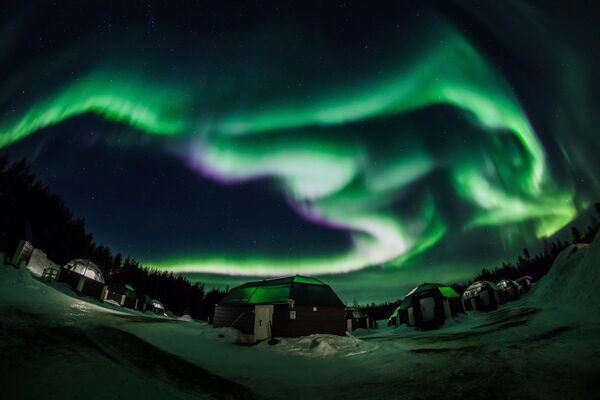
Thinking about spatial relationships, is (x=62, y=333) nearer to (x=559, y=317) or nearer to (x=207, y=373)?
(x=207, y=373)

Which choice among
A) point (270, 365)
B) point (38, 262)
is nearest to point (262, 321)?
point (270, 365)

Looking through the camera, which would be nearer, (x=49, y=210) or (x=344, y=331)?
(x=344, y=331)

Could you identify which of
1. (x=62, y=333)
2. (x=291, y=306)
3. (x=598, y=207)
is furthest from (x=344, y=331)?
(x=598, y=207)

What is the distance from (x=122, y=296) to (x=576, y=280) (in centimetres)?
6920

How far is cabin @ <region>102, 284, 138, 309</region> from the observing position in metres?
53.0

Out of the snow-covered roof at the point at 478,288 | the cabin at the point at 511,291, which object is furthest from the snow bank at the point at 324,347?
the cabin at the point at 511,291

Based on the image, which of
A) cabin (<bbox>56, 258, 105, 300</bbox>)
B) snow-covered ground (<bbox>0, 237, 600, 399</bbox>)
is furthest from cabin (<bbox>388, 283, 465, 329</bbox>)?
cabin (<bbox>56, 258, 105, 300</bbox>)

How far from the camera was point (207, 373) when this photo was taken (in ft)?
35.4

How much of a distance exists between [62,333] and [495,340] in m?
21.6

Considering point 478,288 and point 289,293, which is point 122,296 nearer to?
point 289,293

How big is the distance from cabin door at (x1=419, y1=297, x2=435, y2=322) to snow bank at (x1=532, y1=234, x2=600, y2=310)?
35.7 ft

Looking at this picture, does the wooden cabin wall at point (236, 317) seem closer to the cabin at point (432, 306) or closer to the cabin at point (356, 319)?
the cabin at point (432, 306)

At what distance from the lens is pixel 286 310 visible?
21906mm

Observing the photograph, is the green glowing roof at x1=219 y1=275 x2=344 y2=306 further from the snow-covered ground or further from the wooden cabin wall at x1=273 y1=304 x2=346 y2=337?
the snow-covered ground
